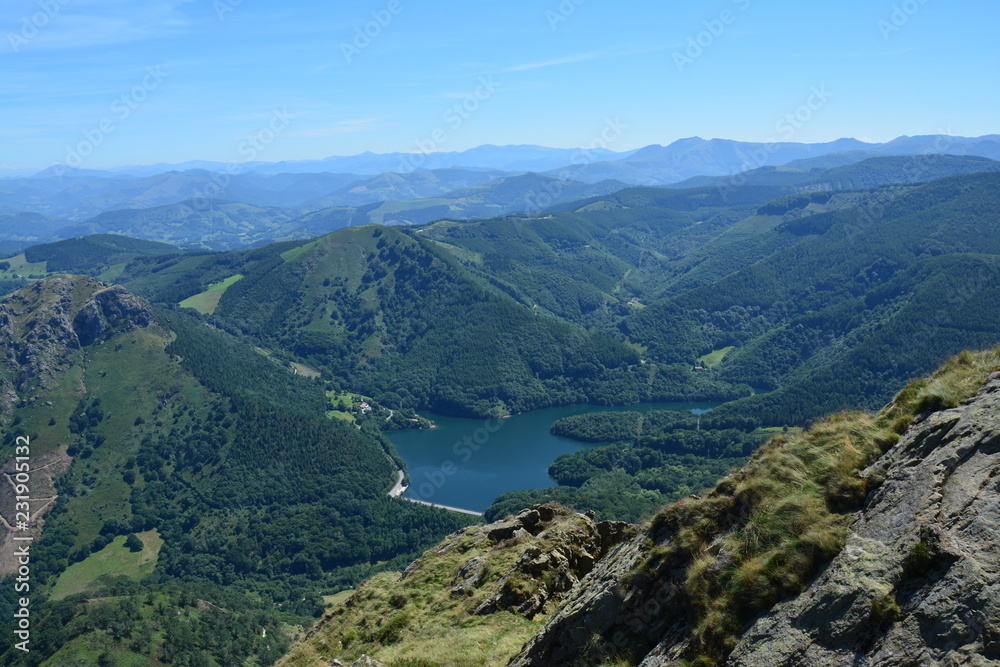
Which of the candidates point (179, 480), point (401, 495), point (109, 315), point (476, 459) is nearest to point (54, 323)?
point (109, 315)

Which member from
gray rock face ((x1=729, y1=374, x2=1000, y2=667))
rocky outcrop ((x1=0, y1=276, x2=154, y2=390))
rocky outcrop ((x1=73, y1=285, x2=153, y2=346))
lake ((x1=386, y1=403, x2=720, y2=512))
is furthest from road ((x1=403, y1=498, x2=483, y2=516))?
gray rock face ((x1=729, y1=374, x2=1000, y2=667))

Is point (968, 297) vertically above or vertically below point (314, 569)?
above

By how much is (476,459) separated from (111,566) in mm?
84781

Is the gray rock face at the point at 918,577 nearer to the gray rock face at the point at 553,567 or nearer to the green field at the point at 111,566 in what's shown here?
the gray rock face at the point at 553,567

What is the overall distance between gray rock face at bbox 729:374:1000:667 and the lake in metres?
129

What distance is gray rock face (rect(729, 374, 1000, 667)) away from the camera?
9.26 meters

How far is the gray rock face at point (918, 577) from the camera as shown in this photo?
30.4ft

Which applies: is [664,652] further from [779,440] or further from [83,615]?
[83,615]

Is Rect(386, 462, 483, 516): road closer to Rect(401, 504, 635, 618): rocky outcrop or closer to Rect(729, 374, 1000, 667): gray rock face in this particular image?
Rect(401, 504, 635, 618): rocky outcrop

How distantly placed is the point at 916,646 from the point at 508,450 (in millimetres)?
167572

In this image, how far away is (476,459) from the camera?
168 m

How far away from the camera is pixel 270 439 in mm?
159500

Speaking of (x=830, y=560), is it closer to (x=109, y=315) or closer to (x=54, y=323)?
(x=54, y=323)

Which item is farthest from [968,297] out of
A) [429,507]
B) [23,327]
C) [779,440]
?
[23,327]
